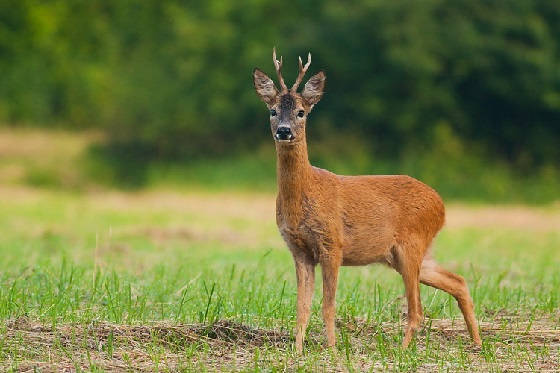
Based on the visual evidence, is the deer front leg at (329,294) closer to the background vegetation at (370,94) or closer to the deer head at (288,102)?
the deer head at (288,102)

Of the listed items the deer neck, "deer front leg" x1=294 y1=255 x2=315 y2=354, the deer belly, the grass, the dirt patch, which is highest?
the grass

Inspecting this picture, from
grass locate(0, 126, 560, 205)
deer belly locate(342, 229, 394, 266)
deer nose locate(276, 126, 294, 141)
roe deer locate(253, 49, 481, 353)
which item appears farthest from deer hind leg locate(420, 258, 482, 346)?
grass locate(0, 126, 560, 205)

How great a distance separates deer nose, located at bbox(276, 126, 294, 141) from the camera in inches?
257

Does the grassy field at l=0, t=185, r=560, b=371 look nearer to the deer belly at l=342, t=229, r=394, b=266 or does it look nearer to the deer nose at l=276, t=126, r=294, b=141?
the deer belly at l=342, t=229, r=394, b=266

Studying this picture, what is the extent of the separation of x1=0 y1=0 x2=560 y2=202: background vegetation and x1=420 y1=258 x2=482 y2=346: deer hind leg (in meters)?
16.4

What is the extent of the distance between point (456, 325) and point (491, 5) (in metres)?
18.4

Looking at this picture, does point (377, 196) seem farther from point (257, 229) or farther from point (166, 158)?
point (166, 158)

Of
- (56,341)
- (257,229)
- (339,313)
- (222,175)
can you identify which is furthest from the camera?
(222,175)

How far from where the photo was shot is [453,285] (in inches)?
286

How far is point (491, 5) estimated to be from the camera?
81.2ft

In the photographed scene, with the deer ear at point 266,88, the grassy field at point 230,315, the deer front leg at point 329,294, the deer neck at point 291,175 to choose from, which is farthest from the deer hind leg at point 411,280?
the deer ear at point 266,88

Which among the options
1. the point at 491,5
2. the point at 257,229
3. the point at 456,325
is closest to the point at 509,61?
the point at 491,5

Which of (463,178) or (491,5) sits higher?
(491,5)

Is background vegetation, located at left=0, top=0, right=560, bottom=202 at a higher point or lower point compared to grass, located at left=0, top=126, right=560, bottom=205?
higher
